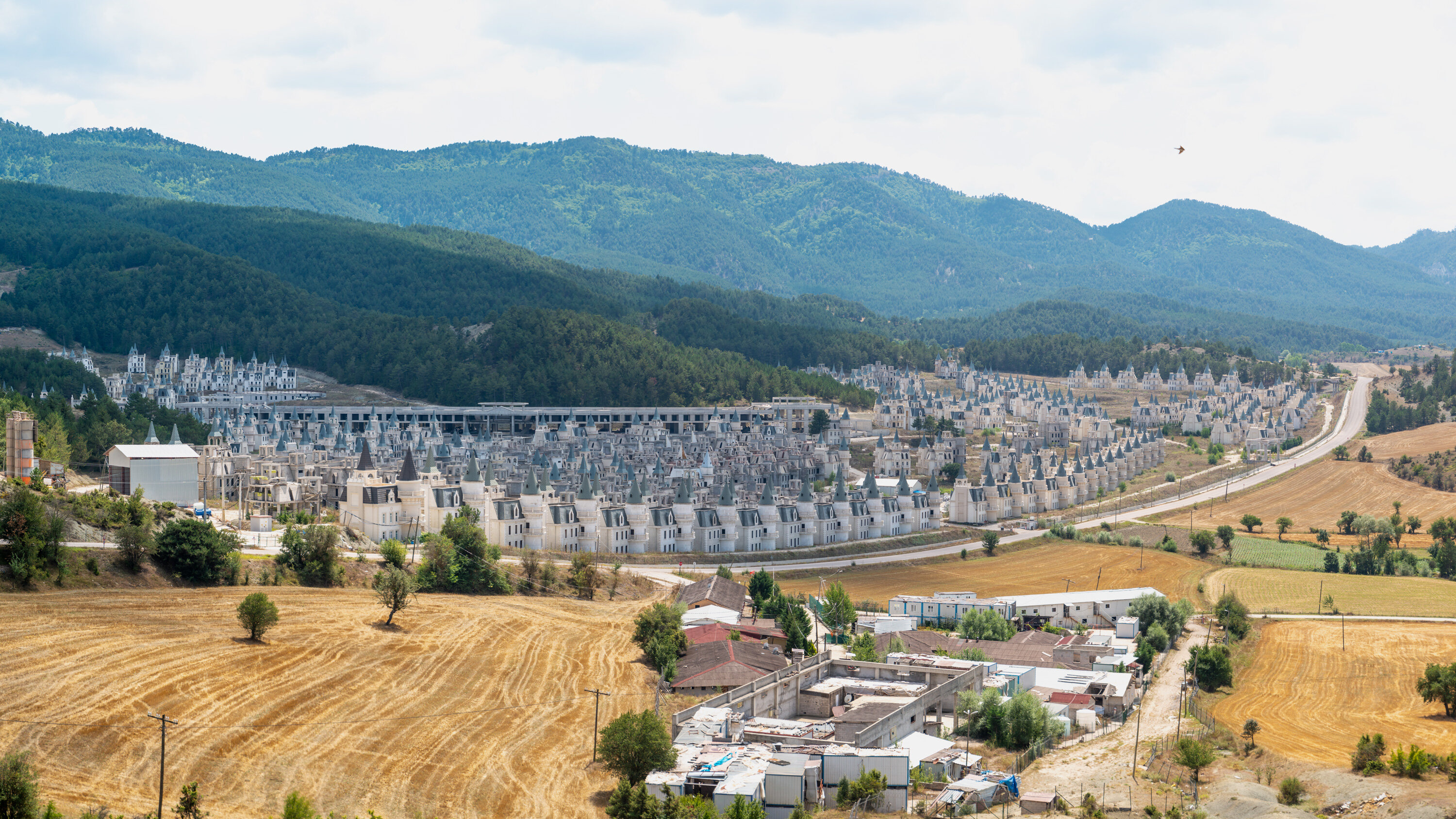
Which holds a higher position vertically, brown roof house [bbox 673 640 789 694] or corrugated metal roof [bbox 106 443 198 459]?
corrugated metal roof [bbox 106 443 198 459]

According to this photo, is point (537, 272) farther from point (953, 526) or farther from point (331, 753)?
point (331, 753)

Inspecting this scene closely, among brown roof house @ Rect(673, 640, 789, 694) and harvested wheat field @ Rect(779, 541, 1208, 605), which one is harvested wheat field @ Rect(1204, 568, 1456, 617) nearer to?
harvested wheat field @ Rect(779, 541, 1208, 605)

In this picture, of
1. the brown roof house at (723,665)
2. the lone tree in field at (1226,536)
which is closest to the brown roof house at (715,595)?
the brown roof house at (723,665)

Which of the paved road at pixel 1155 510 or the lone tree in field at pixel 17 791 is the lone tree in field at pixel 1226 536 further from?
the lone tree in field at pixel 17 791

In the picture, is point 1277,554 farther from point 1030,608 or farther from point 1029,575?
point 1030,608

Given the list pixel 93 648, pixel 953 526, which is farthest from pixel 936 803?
pixel 953 526

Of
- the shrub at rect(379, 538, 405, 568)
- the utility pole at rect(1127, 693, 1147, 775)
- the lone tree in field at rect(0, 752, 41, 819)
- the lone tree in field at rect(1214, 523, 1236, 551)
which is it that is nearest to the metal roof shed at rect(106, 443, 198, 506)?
the shrub at rect(379, 538, 405, 568)
